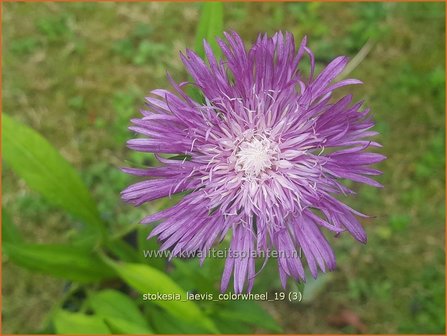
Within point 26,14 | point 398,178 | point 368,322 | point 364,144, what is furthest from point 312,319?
point 26,14

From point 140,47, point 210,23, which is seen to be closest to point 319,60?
point 140,47

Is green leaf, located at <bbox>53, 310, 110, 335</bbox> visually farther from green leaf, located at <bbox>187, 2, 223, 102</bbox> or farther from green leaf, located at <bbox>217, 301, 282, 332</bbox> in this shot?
green leaf, located at <bbox>187, 2, 223, 102</bbox>

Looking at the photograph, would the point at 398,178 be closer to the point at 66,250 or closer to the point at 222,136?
the point at 222,136

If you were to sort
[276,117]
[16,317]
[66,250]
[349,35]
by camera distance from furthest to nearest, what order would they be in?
1. [349,35]
2. [16,317]
3. [66,250]
4. [276,117]

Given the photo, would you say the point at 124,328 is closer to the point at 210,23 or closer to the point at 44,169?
the point at 44,169

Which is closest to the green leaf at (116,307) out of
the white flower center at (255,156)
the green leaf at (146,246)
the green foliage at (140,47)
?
the green leaf at (146,246)

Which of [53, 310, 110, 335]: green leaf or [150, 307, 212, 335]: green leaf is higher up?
[53, 310, 110, 335]: green leaf

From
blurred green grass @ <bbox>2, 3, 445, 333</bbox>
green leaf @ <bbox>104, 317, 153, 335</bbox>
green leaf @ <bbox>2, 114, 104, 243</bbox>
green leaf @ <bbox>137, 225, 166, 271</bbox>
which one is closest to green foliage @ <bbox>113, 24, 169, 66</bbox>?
blurred green grass @ <bbox>2, 3, 445, 333</bbox>
